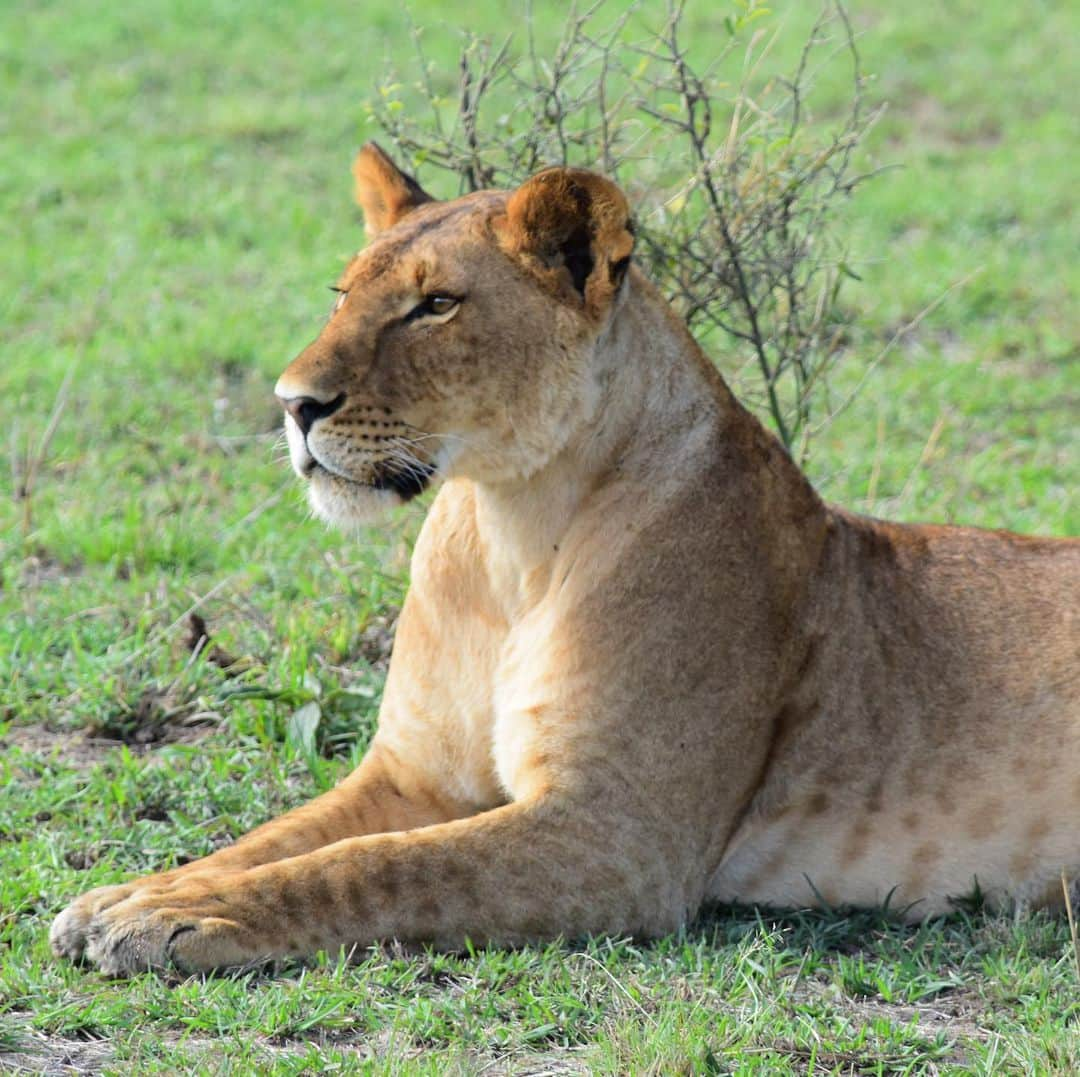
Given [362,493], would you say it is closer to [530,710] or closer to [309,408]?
[309,408]

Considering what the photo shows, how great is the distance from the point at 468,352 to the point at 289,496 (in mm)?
2508

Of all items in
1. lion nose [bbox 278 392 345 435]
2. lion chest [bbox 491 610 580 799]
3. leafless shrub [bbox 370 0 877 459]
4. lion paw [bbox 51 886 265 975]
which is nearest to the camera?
lion paw [bbox 51 886 265 975]

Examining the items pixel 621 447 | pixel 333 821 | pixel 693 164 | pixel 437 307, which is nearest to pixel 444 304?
pixel 437 307

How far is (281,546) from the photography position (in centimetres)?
536

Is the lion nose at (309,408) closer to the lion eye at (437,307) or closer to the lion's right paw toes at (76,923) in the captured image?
the lion eye at (437,307)

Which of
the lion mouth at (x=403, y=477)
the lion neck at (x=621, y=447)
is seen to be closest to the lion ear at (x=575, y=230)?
the lion neck at (x=621, y=447)

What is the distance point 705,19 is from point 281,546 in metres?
6.62

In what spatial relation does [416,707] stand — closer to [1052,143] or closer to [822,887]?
[822,887]

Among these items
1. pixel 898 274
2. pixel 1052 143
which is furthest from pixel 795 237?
pixel 1052 143

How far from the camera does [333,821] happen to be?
11.9ft

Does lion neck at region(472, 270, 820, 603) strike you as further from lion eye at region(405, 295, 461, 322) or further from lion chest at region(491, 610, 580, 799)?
lion eye at region(405, 295, 461, 322)

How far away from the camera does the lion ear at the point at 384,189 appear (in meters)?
3.75

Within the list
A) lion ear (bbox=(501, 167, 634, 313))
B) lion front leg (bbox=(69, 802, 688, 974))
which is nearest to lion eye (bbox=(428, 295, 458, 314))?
lion ear (bbox=(501, 167, 634, 313))

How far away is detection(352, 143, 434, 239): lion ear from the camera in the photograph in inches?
148
